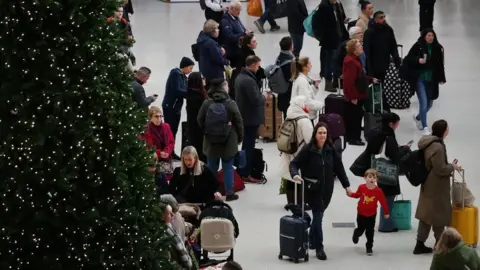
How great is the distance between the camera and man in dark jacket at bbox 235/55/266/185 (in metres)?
16.3

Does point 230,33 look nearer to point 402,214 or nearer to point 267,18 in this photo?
point 402,214

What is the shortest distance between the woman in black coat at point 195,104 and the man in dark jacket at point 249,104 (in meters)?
0.54

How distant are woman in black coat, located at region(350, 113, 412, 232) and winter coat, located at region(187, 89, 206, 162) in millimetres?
2439

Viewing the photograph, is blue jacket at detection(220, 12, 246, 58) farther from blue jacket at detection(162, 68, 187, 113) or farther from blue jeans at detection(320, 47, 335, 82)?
blue jacket at detection(162, 68, 187, 113)

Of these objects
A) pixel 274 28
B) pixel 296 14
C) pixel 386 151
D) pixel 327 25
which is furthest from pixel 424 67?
pixel 274 28

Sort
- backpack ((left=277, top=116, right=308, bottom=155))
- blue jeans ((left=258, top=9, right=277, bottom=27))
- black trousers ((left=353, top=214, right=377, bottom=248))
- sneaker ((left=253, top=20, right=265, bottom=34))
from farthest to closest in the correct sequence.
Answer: sneaker ((left=253, top=20, right=265, bottom=34)) → blue jeans ((left=258, top=9, right=277, bottom=27)) → backpack ((left=277, top=116, right=308, bottom=155)) → black trousers ((left=353, top=214, right=377, bottom=248))

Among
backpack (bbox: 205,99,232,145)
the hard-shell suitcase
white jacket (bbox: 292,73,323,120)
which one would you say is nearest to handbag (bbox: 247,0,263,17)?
white jacket (bbox: 292,73,323,120)

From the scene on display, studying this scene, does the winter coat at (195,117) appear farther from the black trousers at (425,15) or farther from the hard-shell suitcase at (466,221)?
the black trousers at (425,15)

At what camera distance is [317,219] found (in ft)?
44.2

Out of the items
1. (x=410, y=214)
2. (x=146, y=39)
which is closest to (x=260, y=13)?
(x=146, y=39)

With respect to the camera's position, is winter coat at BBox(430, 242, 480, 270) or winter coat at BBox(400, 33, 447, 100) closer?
winter coat at BBox(430, 242, 480, 270)

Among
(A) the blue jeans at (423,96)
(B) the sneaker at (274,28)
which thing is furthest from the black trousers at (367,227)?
(B) the sneaker at (274,28)

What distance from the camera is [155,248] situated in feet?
30.3

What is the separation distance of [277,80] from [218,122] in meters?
2.72
